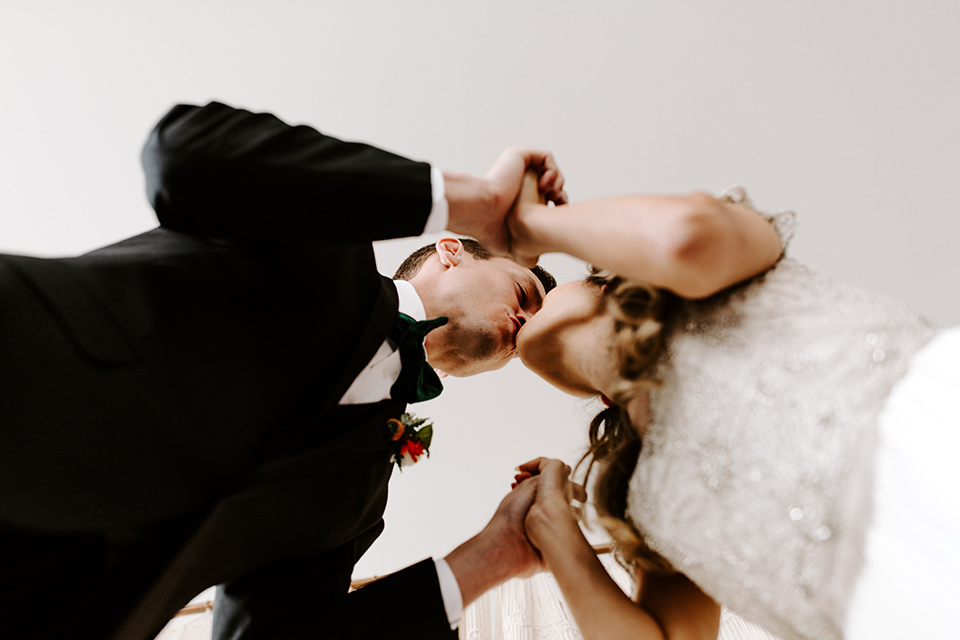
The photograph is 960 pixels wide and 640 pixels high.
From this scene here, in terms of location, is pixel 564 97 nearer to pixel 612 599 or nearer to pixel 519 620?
pixel 612 599

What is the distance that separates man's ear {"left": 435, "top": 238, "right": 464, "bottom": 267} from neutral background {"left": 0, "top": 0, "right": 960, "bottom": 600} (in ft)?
1.66

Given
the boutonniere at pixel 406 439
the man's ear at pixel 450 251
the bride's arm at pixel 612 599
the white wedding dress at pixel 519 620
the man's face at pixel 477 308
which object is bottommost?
the white wedding dress at pixel 519 620

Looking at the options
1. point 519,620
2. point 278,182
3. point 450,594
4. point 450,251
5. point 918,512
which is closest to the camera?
point 918,512

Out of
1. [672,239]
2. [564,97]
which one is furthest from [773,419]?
[564,97]

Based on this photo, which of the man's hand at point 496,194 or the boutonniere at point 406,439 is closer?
the man's hand at point 496,194

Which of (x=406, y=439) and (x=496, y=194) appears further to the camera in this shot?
(x=406, y=439)

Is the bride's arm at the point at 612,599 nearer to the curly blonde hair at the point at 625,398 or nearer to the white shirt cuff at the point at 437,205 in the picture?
the curly blonde hair at the point at 625,398

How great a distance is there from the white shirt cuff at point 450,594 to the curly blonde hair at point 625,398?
35 cm

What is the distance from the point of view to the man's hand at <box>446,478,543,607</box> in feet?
4.08

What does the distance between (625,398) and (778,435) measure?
22 cm

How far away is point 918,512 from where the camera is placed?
0.74m

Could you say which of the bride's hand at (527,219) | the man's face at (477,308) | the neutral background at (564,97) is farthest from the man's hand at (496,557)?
the neutral background at (564,97)

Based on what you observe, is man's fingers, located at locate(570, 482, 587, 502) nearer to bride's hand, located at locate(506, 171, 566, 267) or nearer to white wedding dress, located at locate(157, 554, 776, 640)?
bride's hand, located at locate(506, 171, 566, 267)

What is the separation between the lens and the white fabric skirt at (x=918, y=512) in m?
0.71
